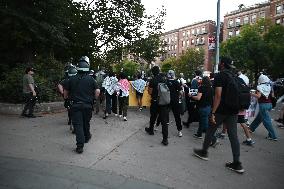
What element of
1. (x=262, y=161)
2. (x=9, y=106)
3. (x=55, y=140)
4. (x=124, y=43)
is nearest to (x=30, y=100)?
(x=9, y=106)

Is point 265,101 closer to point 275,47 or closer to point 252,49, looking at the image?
point 275,47

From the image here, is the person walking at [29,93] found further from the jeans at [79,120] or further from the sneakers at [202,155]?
the sneakers at [202,155]

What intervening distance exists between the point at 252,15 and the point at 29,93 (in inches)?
2888

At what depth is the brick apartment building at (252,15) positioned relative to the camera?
66688 millimetres

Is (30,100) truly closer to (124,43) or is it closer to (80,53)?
(80,53)

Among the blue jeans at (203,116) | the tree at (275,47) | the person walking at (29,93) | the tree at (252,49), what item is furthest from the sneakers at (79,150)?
the tree at (252,49)

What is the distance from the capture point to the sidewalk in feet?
17.9

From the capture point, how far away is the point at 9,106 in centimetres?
1208

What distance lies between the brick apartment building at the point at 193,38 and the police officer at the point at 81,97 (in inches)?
3213

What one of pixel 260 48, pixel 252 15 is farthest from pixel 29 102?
pixel 252 15

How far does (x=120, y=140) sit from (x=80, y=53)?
13764 millimetres

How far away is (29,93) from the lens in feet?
37.5

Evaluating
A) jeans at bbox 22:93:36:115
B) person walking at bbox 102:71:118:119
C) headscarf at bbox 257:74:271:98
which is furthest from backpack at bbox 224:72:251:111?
jeans at bbox 22:93:36:115

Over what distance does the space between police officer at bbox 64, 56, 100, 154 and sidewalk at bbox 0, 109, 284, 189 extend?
0.47 meters
